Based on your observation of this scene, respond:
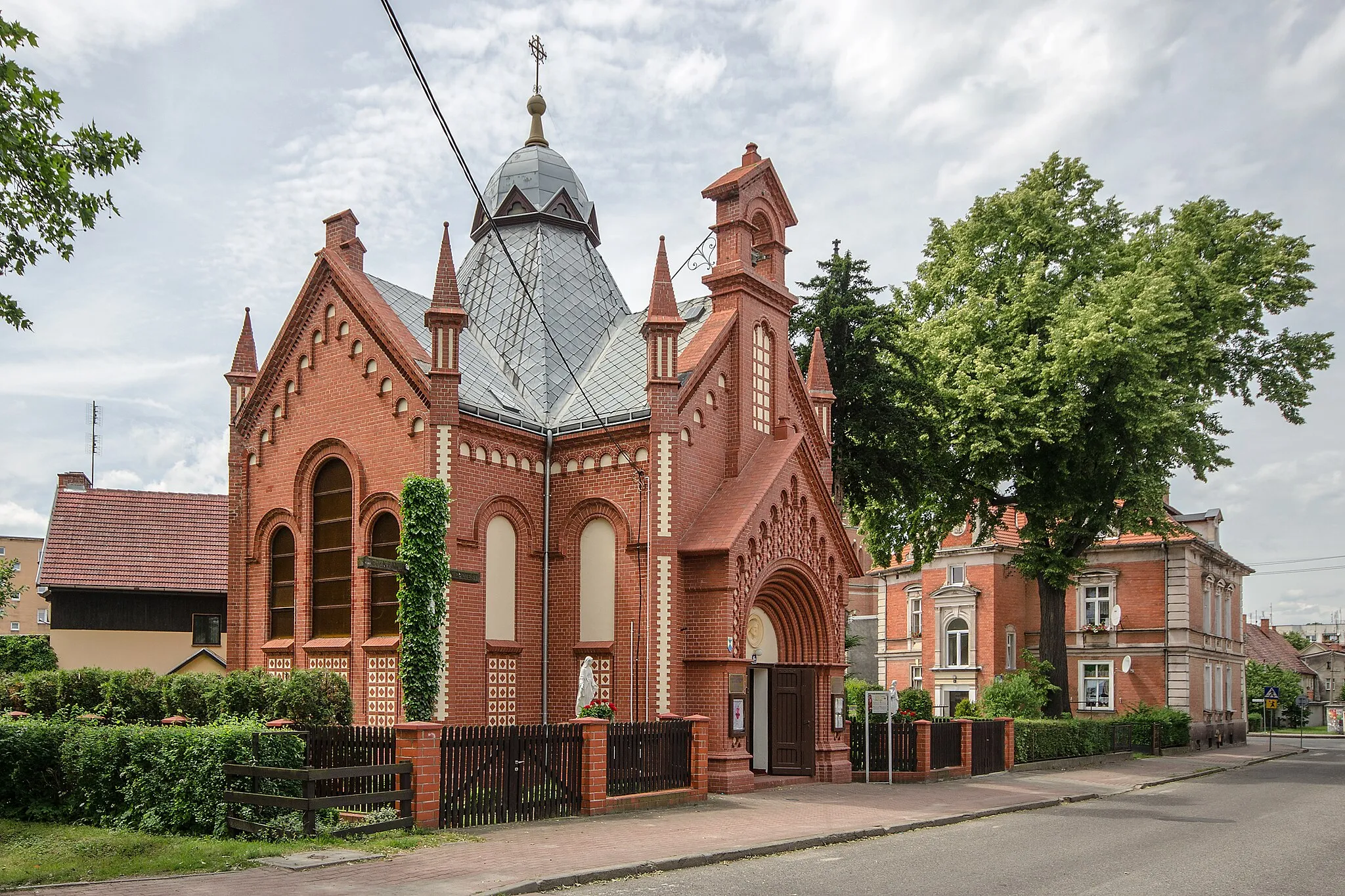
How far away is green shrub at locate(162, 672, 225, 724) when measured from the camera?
20.5 meters

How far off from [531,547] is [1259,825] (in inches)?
534

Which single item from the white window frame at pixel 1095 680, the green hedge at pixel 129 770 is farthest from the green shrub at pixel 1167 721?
the green hedge at pixel 129 770

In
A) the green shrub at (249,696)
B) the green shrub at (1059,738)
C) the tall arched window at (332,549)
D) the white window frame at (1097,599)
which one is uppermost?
the tall arched window at (332,549)

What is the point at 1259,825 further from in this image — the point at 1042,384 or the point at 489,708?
the point at 1042,384

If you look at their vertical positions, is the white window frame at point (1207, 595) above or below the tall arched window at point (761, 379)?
below

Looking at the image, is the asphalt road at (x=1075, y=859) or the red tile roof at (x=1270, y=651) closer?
the asphalt road at (x=1075, y=859)

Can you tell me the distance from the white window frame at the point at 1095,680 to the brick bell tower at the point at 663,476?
3021 cm

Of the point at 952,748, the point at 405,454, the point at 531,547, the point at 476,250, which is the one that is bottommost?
the point at 952,748

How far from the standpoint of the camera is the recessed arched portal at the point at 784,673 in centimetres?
2356

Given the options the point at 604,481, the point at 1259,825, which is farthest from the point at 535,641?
the point at 1259,825

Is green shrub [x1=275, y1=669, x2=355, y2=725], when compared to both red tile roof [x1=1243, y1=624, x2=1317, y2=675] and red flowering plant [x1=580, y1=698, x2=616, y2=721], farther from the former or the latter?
red tile roof [x1=1243, y1=624, x2=1317, y2=675]

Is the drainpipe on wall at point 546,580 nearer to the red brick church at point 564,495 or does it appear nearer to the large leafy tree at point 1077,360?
the red brick church at point 564,495

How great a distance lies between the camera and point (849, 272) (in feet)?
103

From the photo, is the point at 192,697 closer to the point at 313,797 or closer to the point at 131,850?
the point at 313,797
